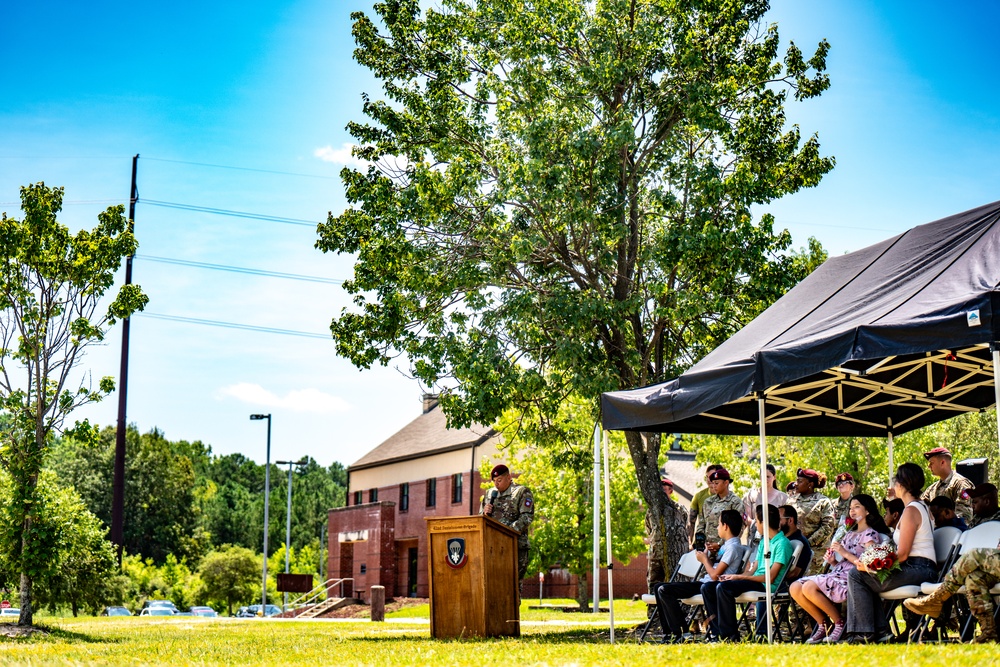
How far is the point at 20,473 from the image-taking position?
717 inches

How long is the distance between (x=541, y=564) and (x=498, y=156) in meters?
26.0

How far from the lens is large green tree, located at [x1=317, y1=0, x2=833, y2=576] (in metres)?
16.7

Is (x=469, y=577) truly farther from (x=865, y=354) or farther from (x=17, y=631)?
(x=17, y=631)

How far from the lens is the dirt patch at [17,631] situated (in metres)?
16.8

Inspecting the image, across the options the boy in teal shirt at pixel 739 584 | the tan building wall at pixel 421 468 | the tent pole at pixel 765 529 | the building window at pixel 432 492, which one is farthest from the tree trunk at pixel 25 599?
the building window at pixel 432 492

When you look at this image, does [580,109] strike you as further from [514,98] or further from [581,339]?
[581,339]

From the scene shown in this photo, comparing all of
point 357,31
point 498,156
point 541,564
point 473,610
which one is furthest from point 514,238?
point 541,564

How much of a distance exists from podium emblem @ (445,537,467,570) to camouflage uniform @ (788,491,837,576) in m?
4.15

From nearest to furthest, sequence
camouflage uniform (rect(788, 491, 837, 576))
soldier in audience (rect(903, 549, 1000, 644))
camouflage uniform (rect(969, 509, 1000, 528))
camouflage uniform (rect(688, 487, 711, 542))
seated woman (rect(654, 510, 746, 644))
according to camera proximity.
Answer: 1. soldier in audience (rect(903, 549, 1000, 644))
2. camouflage uniform (rect(969, 509, 1000, 528))
3. seated woman (rect(654, 510, 746, 644))
4. camouflage uniform (rect(788, 491, 837, 576))
5. camouflage uniform (rect(688, 487, 711, 542))

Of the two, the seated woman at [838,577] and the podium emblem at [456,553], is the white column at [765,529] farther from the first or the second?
the podium emblem at [456,553]

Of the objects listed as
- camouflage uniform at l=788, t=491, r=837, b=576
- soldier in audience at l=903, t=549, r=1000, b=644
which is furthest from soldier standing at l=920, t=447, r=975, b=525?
soldier in audience at l=903, t=549, r=1000, b=644

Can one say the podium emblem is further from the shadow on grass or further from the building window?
the building window

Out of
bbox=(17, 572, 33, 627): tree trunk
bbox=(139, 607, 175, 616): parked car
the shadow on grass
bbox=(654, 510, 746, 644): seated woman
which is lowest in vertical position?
bbox=(139, 607, 175, 616): parked car

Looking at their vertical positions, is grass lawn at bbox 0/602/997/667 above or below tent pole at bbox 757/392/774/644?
below
